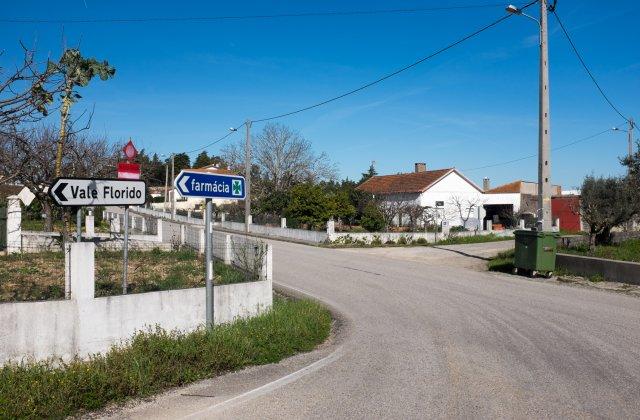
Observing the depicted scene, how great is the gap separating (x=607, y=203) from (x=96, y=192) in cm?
1727

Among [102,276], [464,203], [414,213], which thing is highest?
[464,203]

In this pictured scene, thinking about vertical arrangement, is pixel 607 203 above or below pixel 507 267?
above

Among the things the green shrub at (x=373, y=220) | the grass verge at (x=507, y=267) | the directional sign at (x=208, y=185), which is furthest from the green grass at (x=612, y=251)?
the green shrub at (x=373, y=220)

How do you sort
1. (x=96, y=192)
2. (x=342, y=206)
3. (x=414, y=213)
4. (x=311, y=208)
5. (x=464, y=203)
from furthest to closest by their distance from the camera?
(x=464, y=203), (x=414, y=213), (x=342, y=206), (x=311, y=208), (x=96, y=192)

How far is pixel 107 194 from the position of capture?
26.8ft

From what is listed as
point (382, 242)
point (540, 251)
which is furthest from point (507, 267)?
point (382, 242)

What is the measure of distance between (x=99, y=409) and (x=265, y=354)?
8.19ft

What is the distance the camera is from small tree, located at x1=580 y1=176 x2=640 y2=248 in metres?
19.6

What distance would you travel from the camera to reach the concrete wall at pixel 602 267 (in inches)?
605

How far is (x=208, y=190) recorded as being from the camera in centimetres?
847

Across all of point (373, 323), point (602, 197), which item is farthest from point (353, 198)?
point (373, 323)

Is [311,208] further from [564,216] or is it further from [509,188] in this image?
[509,188]

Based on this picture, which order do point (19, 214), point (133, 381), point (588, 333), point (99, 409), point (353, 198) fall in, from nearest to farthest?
point (99, 409)
point (133, 381)
point (588, 333)
point (19, 214)
point (353, 198)

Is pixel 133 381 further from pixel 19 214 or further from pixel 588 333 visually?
pixel 19 214
